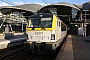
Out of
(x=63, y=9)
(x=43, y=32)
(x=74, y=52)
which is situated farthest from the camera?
(x=63, y=9)

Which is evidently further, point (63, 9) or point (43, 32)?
point (63, 9)

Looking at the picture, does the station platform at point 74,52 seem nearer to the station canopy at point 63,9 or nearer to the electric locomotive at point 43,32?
the electric locomotive at point 43,32

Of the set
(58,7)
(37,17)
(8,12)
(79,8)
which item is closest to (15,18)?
(8,12)

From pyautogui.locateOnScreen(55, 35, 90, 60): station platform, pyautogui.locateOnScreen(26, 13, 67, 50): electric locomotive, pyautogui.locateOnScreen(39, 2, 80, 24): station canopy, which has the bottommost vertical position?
pyautogui.locateOnScreen(55, 35, 90, 60): station platform

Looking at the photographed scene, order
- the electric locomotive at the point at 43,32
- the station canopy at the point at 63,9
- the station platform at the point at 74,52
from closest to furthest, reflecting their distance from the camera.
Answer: the station platform at the point at 74,52 → the electric locomotive at the point at 43,32 → the station canopy at the point at 63,9

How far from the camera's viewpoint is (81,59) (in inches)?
383

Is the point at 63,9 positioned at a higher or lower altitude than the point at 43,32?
higher

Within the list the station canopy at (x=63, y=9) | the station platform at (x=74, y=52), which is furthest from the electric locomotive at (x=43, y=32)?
the station canopy at (x=63, y=9)

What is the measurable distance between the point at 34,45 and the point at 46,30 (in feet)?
3.85

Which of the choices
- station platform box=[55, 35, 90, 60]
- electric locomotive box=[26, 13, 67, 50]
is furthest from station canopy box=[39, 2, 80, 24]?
electric locomotive box=[26, 13, 67, 50]

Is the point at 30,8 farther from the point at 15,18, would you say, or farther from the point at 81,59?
the point at 81,59

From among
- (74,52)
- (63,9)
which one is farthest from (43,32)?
(63,9)

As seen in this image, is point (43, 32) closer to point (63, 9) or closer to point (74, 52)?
point (74, 52)

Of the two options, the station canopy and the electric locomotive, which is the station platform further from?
the station canopy
